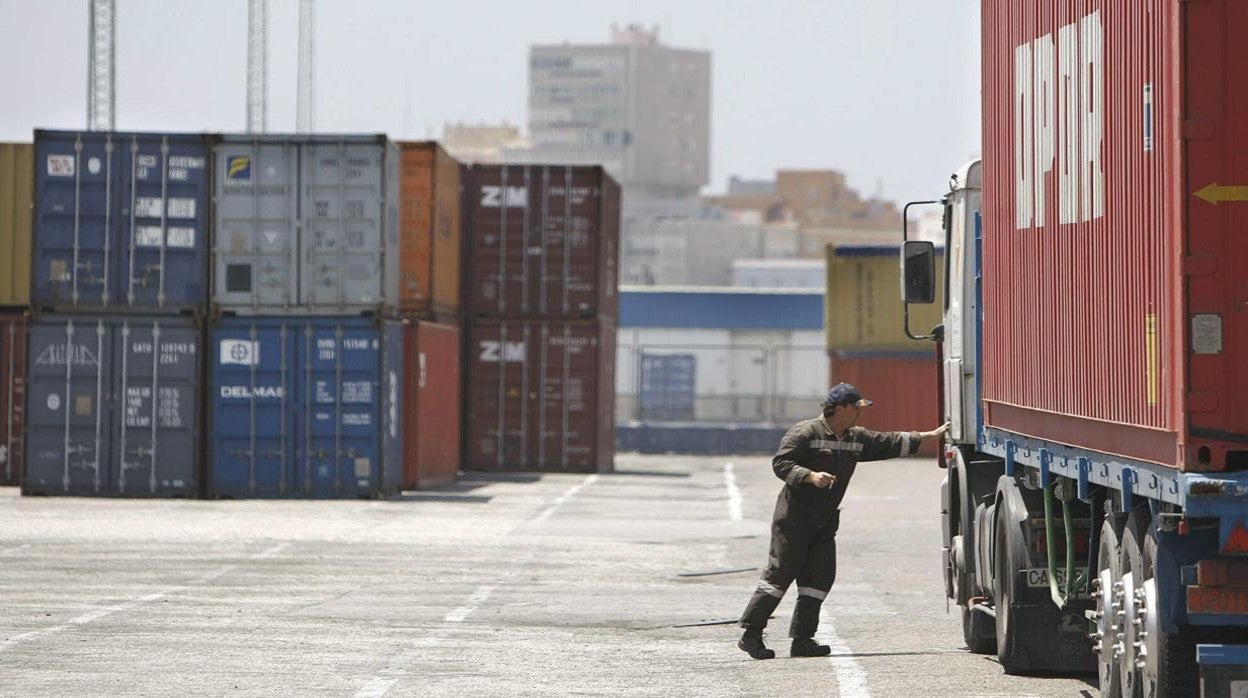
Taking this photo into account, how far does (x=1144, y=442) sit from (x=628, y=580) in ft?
34.0

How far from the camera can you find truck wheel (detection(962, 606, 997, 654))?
13.4 m

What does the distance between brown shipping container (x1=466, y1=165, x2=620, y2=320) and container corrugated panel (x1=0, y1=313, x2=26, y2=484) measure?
9357 millimetres

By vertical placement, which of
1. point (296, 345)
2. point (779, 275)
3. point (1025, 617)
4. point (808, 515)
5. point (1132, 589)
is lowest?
point (1025, 617)

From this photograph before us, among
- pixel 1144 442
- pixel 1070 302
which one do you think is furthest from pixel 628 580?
pixel 1144 442

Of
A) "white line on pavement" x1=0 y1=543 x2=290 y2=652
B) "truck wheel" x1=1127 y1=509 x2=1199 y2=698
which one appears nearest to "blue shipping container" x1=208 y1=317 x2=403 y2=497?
"white line on pavement" x1=0 y1=543 x2=290 y2=652

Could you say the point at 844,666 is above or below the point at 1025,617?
below

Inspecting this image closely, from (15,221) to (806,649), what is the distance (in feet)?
73.5

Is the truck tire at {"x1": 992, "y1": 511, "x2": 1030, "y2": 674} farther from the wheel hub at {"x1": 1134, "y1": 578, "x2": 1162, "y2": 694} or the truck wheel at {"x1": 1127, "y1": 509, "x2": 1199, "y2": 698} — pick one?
the truck wheel at {"x1": 1127, "y1": 509, "x2": 1199, "y2": 698}

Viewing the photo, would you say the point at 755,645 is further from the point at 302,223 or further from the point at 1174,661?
the point at 302,223

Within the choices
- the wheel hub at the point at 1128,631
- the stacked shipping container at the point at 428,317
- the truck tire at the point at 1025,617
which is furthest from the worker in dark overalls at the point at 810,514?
the stacked shipping container at the point at 428,317

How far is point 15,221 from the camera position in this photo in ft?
108

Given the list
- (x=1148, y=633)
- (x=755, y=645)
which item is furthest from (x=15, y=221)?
(x=1148, y=633)

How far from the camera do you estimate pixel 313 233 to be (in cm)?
2914

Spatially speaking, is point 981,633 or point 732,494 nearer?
point 981,633
